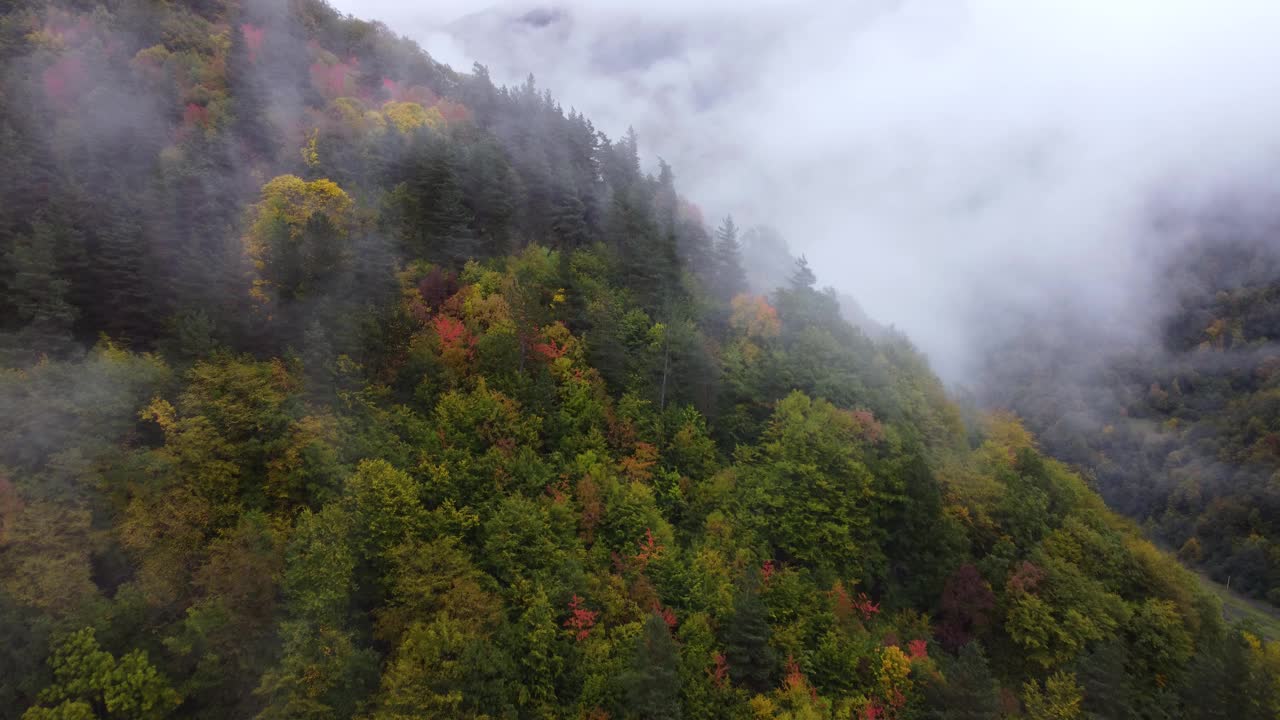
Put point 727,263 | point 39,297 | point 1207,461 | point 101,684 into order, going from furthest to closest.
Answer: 1. point 1207,461
2. point 727,263
3. point 39,297
4. point 101,684

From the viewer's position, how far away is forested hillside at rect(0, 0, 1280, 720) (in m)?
26.3

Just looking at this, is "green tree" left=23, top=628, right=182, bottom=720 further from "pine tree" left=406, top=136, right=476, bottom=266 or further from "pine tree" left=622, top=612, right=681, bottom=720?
"pine tree" left=406, top=136, right=476, bottom=266

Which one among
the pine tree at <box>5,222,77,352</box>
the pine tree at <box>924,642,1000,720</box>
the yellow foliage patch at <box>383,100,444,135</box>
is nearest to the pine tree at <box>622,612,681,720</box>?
the pine tree at <box>924,642,1000,720</box>

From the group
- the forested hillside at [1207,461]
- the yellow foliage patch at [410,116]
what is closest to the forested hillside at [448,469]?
the yellow foliage patch at [410,116]

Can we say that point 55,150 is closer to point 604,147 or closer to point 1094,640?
point 604,147

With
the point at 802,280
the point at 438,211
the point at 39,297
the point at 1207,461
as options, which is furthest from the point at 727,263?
the point at 1207,461

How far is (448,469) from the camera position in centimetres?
3488

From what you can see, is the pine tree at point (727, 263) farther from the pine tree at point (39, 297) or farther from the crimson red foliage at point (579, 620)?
the pine tree at point (39, 297)

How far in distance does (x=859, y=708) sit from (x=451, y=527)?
26.9 metres

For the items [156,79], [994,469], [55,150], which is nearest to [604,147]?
[156,79]

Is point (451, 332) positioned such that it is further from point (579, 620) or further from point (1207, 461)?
point (1207, 461)

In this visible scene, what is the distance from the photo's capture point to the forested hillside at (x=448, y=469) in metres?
26.3

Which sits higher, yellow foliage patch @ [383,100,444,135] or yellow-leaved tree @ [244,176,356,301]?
yellow foliage patch @ [383,100,444,135]

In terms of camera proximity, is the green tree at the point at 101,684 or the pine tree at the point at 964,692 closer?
the green tree at the point at 101,684
